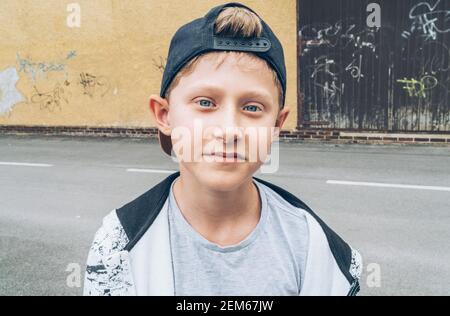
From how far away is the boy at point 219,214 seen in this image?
48.8 inches

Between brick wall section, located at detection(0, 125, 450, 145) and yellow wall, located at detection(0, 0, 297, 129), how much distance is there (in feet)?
0.51

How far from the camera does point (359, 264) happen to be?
1.41m

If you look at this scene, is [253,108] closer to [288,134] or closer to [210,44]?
[210,44]

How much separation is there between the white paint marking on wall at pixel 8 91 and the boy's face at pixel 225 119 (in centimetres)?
1352

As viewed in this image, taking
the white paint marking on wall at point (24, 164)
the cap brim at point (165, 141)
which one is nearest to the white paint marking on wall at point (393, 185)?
the white paint marking on wall at point (24, 164)

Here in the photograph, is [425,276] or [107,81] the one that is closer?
[425,276]

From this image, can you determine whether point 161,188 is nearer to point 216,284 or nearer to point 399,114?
point 216,284

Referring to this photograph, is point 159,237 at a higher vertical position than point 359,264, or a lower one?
higher

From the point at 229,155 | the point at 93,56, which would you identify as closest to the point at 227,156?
the point at 229,155

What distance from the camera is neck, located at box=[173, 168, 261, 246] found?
1.37 metres

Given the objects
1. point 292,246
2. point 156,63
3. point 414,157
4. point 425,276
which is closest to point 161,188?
point 292,246

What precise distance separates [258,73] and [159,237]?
0.52 meters

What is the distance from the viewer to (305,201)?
582 centimetres

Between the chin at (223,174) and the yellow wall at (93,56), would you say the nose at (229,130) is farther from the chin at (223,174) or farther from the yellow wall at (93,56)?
the yellow wall at (93,56)
